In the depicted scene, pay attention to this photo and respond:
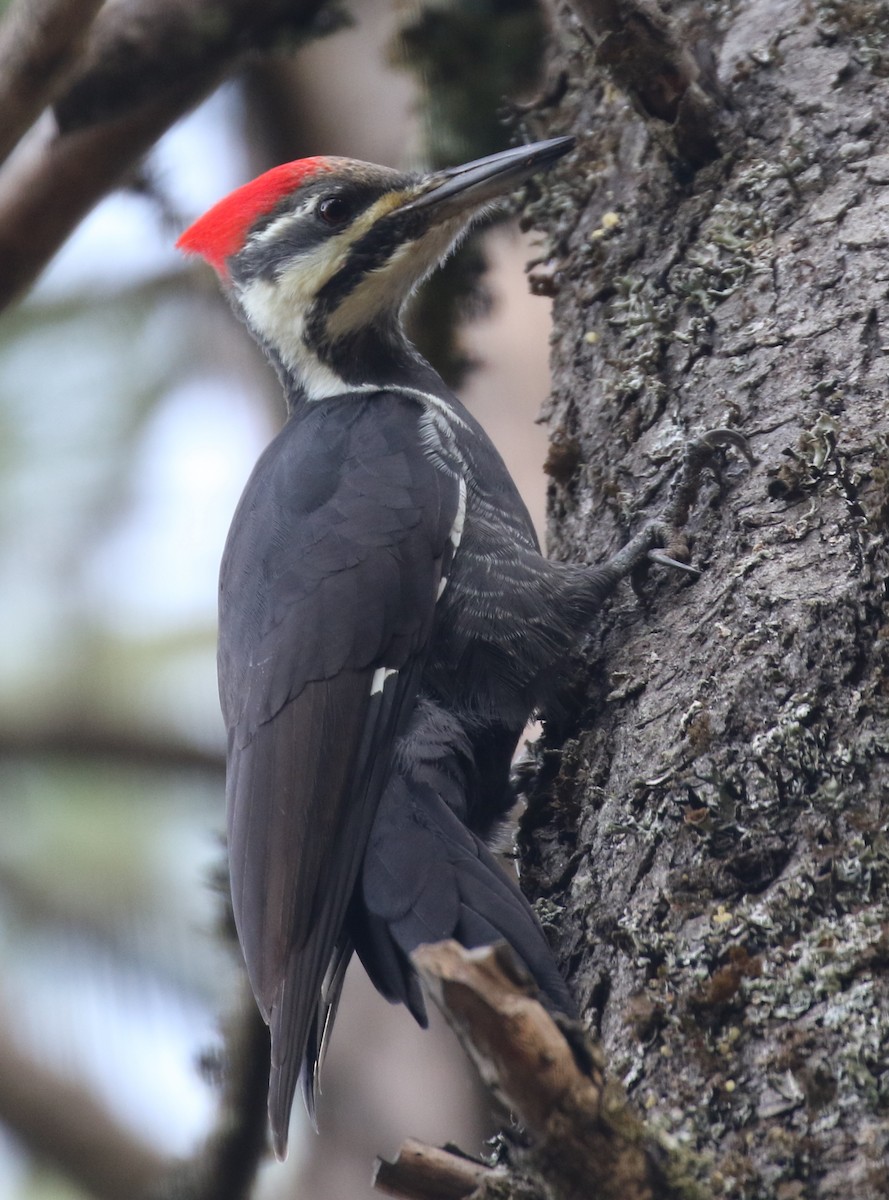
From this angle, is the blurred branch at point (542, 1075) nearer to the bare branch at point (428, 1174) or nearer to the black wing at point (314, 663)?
the bare branch at point (428, 1174)

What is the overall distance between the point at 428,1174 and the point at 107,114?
256 centimetres

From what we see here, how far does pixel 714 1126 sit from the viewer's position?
1497 millimetres

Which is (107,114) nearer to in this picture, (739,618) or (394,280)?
(394,280)

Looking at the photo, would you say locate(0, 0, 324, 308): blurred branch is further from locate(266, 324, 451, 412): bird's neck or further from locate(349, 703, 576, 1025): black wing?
locate(349, 703, 576, 1025): black wing

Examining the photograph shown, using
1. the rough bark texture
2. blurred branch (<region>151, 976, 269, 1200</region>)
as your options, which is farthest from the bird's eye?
blurred branch (<region>151, 976, 269, 1200</region>)

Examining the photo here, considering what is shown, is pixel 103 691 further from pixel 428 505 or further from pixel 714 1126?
pixel 714 1126

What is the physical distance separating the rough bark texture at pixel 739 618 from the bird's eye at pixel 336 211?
17.4 inches

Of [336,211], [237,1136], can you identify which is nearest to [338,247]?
[336,211]

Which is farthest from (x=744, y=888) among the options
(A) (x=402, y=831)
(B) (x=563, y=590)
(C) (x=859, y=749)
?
(B) (x=563, y=590)

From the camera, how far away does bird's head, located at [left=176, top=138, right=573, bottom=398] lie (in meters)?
2.91

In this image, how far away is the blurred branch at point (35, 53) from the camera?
2.29 m

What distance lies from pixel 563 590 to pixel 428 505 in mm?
310

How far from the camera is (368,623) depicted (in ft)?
7.61

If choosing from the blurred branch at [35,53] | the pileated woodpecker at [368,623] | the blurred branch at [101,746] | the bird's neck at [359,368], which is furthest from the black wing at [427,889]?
the blurred branch at [101,746]
